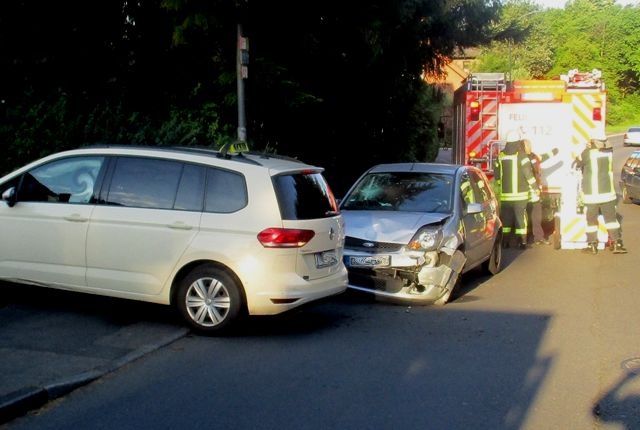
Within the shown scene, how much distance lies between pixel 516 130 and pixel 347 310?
8.59m

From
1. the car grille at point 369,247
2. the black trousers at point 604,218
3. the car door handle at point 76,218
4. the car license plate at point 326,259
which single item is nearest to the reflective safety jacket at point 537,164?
the black trousers at point 604,218

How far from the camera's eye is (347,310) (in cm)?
975

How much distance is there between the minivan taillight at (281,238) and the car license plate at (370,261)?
2.06m

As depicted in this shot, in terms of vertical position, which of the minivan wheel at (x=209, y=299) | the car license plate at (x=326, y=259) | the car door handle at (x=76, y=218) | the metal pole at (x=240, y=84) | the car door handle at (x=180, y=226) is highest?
the metal pole at (x=240, y=84)

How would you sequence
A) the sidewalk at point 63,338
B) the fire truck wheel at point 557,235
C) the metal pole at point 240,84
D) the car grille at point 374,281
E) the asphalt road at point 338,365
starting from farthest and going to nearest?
1. the fire truck wheel at point 557,235
2. the metal pole at point 240,84
3. the car grille at point 374,281
4. the sidewalk at point 63,338
5. the asphalt road at point 338,365

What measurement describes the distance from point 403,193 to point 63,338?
515 cm

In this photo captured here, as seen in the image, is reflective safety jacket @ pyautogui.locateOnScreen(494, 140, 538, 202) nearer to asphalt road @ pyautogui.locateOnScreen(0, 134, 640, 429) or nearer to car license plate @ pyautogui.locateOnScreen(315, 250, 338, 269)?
asphalt road @ pyautogui.locateOnScreen(0, 134, 640, 429)

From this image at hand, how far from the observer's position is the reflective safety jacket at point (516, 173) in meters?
15.0

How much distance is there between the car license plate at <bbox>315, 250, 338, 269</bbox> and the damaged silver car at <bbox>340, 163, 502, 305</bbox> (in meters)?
1.43

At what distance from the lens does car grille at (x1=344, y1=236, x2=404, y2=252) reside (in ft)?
32.7

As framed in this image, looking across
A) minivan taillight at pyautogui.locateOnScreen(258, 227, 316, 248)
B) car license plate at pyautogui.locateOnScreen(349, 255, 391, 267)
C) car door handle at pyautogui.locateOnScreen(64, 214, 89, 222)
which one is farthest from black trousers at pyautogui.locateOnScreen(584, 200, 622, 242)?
car door handle at pyautogui.locateOnScreen(64, 214, 89, 222)

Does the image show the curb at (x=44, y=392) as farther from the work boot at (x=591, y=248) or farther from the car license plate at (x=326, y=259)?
the work boot at (x=591, y=248)

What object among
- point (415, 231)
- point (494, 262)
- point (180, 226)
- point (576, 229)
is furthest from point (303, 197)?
point (576, 229)

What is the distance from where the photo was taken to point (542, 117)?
55.9ft
